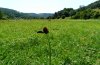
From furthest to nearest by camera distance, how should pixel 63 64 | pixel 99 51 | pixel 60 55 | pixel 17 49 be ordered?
pixel 17 49 < pixel 99 51 < pixel 60 55 < pixel 63 64

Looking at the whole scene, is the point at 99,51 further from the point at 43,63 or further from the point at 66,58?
the point at 43,63

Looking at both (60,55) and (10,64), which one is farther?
(60,55)

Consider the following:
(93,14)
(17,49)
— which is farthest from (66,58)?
(93,14)

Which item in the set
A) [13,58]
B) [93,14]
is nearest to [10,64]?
[13,58]

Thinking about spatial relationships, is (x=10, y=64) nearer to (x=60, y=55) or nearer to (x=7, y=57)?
(x=7, y=57)

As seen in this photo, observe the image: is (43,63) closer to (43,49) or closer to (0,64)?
(0,64)

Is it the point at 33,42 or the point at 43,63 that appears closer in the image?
the point at 43,63

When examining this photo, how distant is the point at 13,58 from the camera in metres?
13.6

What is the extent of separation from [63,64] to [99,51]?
4498 mm

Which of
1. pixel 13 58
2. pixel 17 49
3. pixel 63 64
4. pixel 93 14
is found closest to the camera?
pixel 63 64

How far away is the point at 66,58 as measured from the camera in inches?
537

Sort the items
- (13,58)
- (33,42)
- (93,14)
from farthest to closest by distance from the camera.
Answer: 1. (93,14)
2. (33,42)
3. (13,58)

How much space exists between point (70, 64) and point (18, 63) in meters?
2.47

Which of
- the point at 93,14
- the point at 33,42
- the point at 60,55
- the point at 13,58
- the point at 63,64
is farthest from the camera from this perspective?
the point at 93,14
